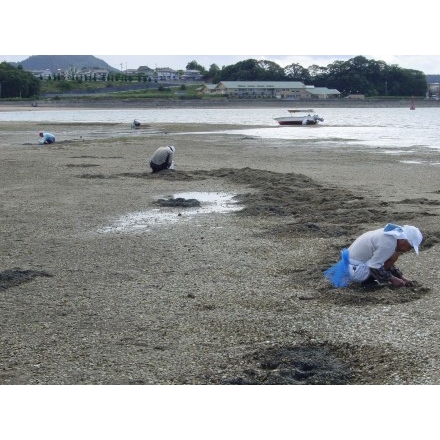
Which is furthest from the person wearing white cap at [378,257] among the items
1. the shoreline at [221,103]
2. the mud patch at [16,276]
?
the shoreline at [221,103]

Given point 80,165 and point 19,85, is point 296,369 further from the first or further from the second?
point 19,85

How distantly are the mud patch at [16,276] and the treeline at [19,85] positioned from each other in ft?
294

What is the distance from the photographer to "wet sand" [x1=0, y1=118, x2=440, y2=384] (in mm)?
6230

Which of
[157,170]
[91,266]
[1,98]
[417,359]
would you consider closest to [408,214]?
[91,266]

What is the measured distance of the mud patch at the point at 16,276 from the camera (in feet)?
A: 29.9

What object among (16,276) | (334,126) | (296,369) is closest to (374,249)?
(296,369)

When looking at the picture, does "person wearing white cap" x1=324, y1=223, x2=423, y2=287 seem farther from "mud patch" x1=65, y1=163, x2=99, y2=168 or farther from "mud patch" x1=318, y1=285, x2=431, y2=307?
"mud patch" x1=65, y1=163, x2=99, y2=168

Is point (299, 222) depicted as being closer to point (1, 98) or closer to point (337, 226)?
point (337, 226)

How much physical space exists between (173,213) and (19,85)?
96.4m

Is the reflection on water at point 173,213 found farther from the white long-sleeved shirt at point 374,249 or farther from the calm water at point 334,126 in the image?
the calm water at point 334,126

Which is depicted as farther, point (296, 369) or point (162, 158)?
point (162, 158)

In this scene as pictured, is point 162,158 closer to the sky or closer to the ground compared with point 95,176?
closer to the sky

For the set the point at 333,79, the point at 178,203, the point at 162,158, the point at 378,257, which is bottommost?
the point at 178,203

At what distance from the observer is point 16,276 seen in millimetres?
9438
